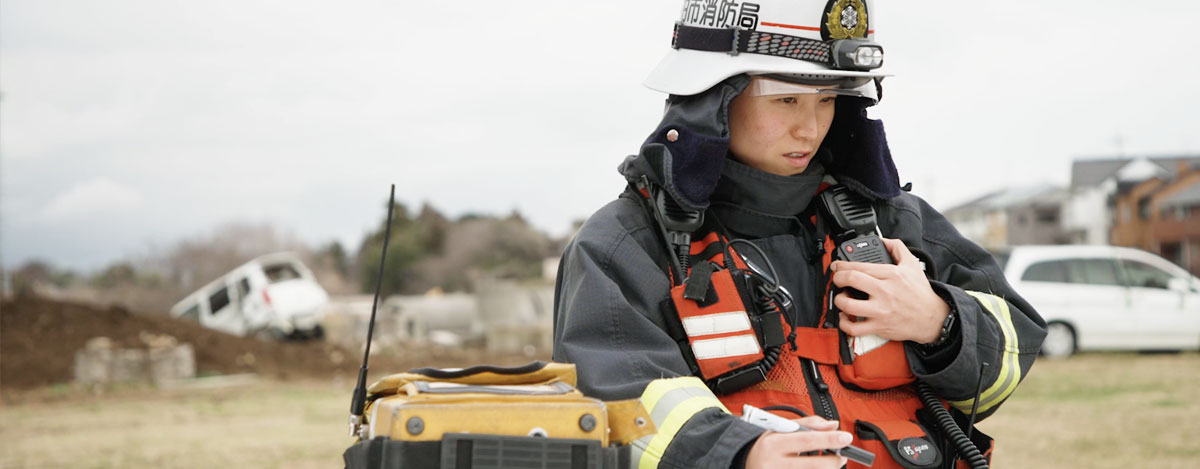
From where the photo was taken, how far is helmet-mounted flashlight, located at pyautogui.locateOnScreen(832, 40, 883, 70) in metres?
2.31

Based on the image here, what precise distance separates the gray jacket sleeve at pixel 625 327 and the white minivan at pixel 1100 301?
12793 millimetres

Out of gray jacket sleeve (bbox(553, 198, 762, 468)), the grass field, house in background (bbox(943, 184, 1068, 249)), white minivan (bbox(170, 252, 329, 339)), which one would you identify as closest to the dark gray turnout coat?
gray jacket sleeve (bbox(553, 198, 762, 468))

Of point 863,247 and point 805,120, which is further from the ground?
point 805,120

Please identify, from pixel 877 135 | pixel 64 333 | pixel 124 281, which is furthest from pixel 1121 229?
pixel 877 135

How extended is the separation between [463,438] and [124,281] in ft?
150

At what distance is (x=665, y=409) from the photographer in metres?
1.97

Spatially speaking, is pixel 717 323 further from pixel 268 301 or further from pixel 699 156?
pixel 268 301

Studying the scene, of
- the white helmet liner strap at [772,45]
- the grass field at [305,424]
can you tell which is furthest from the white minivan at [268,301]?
the white helmet liner strap at [772,45]

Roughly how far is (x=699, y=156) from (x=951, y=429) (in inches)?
31.1

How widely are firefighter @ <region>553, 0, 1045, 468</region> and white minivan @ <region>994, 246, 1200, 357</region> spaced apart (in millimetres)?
12426

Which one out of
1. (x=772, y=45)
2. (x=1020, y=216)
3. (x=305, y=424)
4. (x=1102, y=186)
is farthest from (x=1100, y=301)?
(x=1020, y=216)

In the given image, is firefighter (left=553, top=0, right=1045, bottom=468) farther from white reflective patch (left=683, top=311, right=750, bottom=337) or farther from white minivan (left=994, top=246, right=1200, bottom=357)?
white minivan (left=994, top=246, right=1200, bottom=357)

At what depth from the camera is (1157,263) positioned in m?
14.7

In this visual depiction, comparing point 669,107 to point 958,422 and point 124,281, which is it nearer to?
point 958,422
